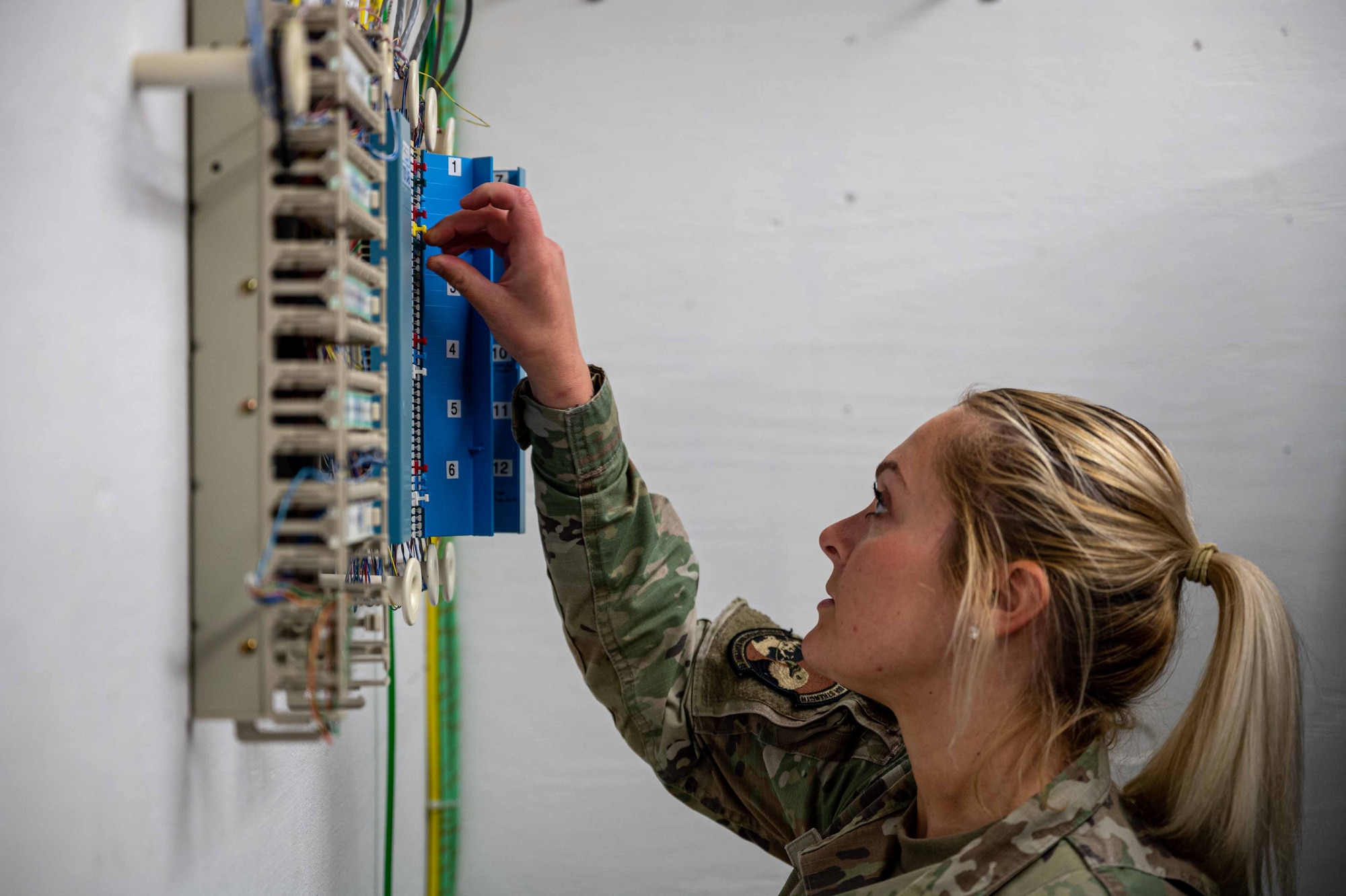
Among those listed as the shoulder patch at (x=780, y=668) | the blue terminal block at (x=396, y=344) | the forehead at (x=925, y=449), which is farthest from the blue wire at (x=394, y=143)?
the shoulder patch at (x=780, y=668)

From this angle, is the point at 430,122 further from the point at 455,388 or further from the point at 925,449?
the point at 925,449

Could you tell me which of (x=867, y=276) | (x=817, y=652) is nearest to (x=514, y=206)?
(x=817, y=652)

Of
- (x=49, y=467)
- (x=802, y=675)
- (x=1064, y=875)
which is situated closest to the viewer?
(x=49, y=467)

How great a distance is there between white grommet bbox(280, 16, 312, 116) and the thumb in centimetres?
31

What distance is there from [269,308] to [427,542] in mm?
450

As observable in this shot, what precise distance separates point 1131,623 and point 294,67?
837 millimetres

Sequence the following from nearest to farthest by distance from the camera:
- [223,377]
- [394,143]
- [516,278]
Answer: [223,377]
[394,143]
[516,278]

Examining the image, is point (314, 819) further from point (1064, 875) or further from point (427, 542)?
point (1064, 875)

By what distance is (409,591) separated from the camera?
0.75 metres

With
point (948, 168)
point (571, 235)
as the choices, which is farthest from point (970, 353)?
point (571, 235)

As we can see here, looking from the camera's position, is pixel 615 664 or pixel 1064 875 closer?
pixel 1064 875

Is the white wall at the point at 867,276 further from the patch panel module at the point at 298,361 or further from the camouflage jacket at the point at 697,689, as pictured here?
the patch panel module at the point at 298,361

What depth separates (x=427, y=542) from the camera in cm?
94

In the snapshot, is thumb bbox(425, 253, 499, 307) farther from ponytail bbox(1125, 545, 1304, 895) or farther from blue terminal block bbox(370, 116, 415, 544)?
ponytail bbox(1125, 545, 1304, 895)
